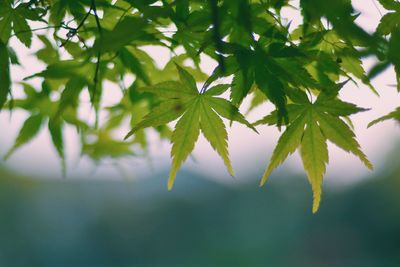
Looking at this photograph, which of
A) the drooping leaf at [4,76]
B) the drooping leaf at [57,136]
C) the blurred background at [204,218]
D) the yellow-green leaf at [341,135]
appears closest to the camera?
the drooping leaf at [4,76]

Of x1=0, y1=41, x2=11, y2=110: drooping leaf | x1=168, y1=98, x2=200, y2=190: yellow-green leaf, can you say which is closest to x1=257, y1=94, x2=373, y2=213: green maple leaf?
x1=168, y1=98, x2=200, y2=190: yellow-green leaf

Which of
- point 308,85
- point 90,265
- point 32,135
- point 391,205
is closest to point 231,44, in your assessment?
point 308,85

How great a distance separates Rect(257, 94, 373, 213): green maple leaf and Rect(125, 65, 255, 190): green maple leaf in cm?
8

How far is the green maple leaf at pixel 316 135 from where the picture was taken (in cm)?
91

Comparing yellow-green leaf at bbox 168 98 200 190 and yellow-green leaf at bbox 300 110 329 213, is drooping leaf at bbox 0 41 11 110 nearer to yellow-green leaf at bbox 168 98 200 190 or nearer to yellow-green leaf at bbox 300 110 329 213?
yellow-green leaf at bbox 168 98 200 190

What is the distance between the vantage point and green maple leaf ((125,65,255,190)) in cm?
92

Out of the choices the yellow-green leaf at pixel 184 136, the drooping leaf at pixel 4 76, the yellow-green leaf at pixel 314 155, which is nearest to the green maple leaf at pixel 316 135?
the yellow-green leaf at pixel 314 155

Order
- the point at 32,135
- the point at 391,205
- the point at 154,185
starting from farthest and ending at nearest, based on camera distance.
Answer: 1. the point at 154,185
2. the point at 391,205
3. the point at 32,135

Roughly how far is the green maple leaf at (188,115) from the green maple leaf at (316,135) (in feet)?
0.26

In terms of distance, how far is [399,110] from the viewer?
36.6 inches

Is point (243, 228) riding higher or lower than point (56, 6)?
lower

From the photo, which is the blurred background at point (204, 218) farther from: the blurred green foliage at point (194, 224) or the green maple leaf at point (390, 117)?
the green maple leaf at point (390, 117)

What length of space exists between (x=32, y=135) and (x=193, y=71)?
1.84 feet

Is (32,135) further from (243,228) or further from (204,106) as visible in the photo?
(243,228)
